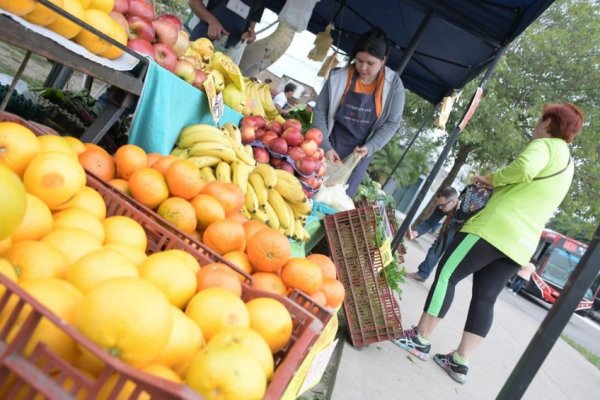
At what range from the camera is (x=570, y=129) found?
10.1ft

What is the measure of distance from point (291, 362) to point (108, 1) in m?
1.72

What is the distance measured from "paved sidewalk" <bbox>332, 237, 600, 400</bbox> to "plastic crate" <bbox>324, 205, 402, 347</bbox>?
7.7 inches

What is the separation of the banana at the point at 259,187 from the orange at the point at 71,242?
4.84 ft

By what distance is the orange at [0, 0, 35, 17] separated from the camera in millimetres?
1282

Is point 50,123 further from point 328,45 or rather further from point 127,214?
point 328,45

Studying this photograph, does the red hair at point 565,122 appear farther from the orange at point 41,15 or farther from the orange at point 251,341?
the orange at point 41,15

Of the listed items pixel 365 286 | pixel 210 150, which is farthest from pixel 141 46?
pixel 365 286

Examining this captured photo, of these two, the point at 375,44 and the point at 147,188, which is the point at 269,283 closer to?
the point at 147,188

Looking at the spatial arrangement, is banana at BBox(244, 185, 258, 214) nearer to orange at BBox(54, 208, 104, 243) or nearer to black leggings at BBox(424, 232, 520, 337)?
orange at BBox(54, 208, 104, 243)

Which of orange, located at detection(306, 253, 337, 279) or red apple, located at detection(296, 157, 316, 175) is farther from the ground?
red apple, located at detection(296, 157, 316, 175)

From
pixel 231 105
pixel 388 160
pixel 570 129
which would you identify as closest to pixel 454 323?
pixel 570 129

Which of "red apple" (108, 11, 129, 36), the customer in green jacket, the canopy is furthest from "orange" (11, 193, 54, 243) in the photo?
the canopy

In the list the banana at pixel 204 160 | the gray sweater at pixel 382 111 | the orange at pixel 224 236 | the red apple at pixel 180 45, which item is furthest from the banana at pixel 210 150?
the gray sweater at pixel 382 111

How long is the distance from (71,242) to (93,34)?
97 cm
